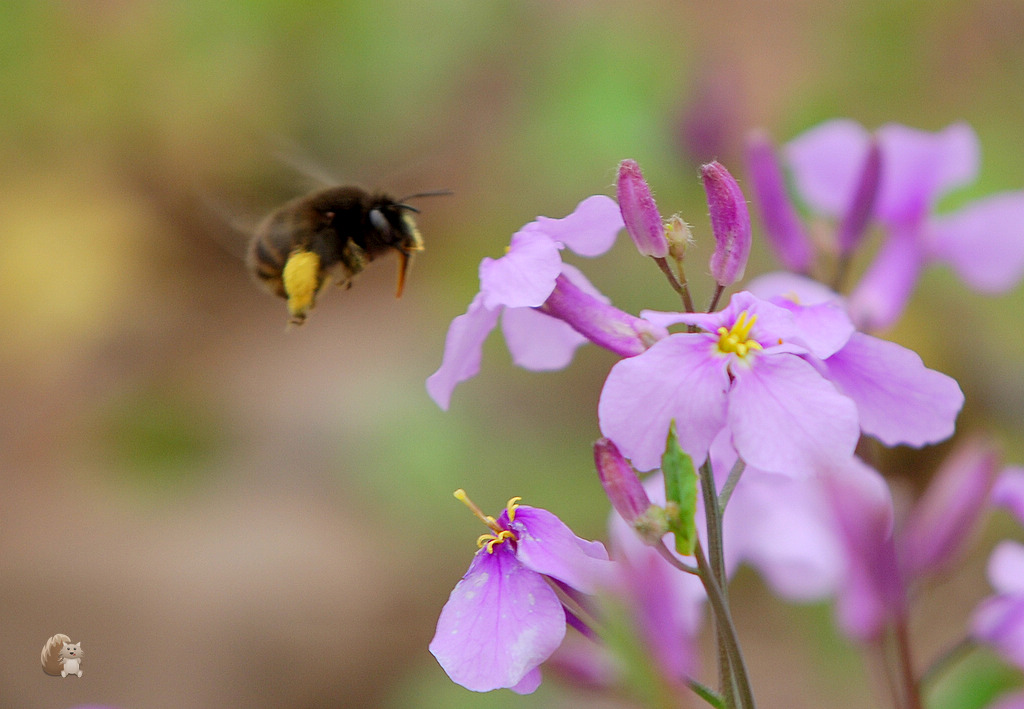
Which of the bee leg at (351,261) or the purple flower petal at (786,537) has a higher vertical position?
the bee leg at (351,261)

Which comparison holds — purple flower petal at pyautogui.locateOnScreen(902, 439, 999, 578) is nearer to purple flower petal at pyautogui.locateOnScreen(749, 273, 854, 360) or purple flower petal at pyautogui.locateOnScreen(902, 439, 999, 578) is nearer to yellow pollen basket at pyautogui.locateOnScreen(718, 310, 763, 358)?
purple flower petal at pyautogui.locateOnScreen(749, 273, 854, 360)

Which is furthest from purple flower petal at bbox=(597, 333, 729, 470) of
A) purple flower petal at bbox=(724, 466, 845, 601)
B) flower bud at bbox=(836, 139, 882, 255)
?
flower bud at bbox=(836, 139, 882, 255)

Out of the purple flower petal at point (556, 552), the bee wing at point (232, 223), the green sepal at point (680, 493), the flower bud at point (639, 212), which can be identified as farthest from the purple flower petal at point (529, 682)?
the bee wing at point (232, 223)

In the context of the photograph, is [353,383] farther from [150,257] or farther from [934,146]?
[934,146]

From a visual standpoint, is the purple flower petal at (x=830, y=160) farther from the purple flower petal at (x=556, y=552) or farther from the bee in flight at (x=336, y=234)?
the purple flower petal at (x=556, y=552)

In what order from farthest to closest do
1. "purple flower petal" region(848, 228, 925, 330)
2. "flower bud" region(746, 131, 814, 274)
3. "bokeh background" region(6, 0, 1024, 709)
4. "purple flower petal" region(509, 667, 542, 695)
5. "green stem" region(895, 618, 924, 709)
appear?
"bokeh background" region(6, 0, 1024, 709) < "purple flower petal" region(848, 228, 925, 330) < "flower bud" region(746, 131, 814, 274) < "green stem" region(895, 618, 924, 709) < "purple flower petal" region(509, 667, 542, 695)

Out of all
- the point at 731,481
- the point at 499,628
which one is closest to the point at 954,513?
the point at 731,481
